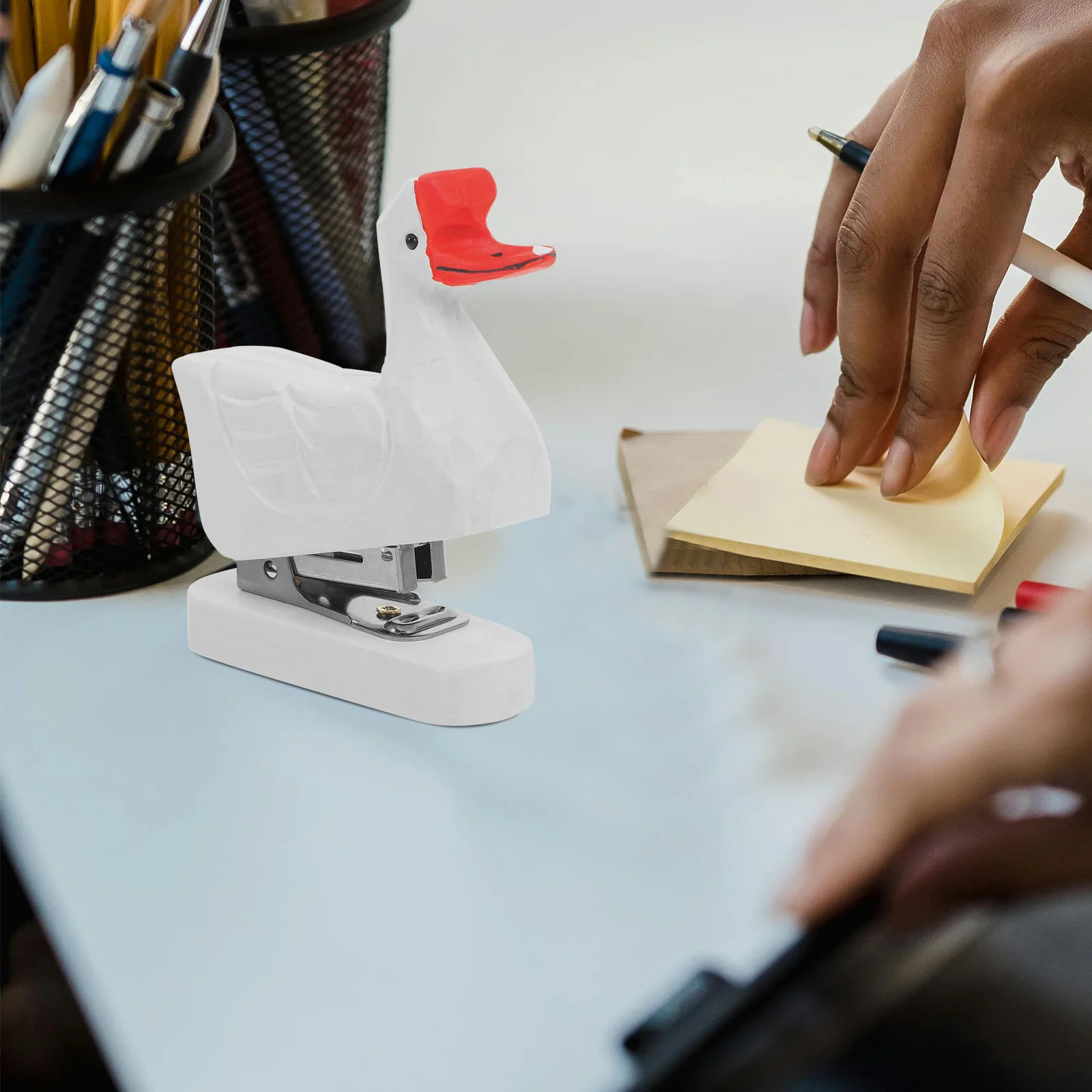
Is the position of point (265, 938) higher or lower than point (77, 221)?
lower

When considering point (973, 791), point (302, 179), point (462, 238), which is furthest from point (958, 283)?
point (973, 791)

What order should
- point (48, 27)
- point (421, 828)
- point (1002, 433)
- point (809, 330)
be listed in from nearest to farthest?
point (421, 828)
point (48, 27)
point (1002, 433)
point (809, 330)

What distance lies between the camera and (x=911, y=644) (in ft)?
1.73

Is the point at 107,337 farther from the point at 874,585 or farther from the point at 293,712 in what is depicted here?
the point at 874,585

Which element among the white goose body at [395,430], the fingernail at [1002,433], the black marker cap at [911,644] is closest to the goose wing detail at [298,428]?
the white goose body at [395,430]

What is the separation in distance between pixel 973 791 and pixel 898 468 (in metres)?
0.56

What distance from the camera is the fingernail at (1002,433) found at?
2.18 ft

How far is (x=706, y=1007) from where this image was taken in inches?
5.4

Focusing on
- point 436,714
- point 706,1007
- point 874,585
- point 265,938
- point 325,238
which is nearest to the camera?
point 706,1007

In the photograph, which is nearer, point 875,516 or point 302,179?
point 875,516

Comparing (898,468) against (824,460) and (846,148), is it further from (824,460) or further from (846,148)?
(846,148)

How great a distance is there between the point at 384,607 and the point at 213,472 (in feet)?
0.29

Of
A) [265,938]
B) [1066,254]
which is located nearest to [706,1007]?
[265,938]

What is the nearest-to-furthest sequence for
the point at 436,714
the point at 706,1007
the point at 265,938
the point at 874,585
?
1. the point at 706,1007
2. the point at 265,938
3. the point at 436,714
4. the point at 874,585
